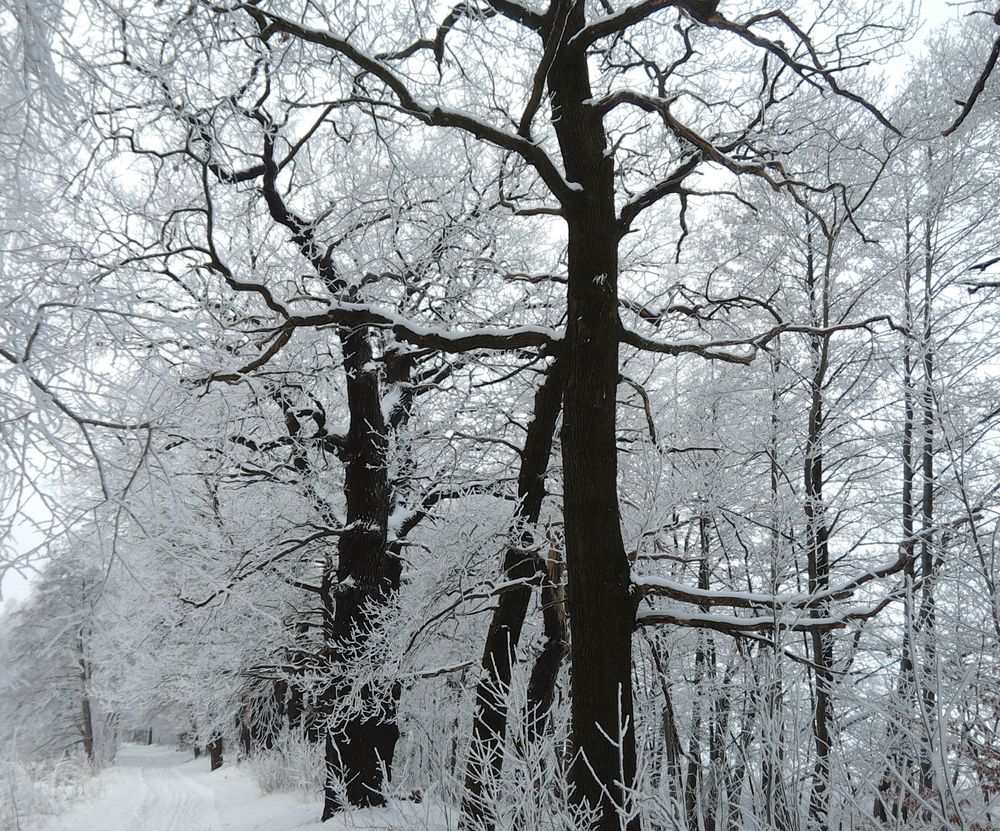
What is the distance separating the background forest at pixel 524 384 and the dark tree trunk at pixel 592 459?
0.03 m

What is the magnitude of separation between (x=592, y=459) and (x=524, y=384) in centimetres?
399

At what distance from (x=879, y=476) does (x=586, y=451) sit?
6732 millimetres

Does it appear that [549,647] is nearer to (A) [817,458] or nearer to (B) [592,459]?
(B) [592,459]

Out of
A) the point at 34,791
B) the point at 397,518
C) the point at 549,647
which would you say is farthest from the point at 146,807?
the point at 549,647

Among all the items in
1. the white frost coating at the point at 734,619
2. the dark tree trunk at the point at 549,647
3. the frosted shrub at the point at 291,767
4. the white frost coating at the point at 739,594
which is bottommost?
the frosted shrub at the point at 291,767

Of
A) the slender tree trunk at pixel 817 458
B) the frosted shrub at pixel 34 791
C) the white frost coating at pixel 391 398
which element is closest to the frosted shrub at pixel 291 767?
the frosted shrub at pixel 34 791

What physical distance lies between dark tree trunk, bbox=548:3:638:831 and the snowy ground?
151cm

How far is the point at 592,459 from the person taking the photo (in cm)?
439

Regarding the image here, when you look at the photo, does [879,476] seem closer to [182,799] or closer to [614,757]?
[614,757]

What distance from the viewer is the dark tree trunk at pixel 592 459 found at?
4.01 m

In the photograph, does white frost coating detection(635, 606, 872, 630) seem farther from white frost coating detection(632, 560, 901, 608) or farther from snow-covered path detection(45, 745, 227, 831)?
snow-covered path detection(45, 745, 227, 831)

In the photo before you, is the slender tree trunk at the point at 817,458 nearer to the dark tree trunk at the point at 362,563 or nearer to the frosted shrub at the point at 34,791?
the dark tree trunk at the point at 362,563

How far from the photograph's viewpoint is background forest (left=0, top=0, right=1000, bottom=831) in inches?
127

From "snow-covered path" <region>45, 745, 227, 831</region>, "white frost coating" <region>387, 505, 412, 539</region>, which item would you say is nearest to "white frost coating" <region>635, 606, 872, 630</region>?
"white frost coating" <region>387, 505, 412, 539</region>
